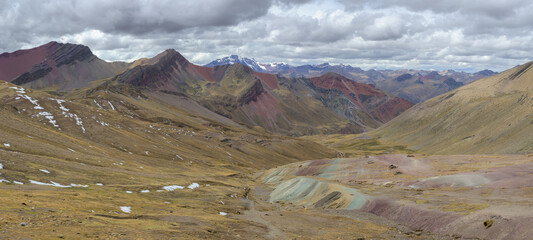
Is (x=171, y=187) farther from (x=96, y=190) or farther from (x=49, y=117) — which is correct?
(x=49, y=117)

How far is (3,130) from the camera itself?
83562mm

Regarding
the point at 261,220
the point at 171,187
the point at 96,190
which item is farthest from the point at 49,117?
the point at 261,220

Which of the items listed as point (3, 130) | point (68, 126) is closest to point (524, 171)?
point (3, 130)

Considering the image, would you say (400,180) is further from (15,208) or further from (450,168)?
(15,208)

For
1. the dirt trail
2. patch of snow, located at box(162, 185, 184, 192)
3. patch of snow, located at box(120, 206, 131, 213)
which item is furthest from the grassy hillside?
the dirt trail

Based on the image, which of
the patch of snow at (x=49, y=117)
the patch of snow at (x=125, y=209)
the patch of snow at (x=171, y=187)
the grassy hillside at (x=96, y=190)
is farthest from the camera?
the patch of snow at (x=49, y=117)

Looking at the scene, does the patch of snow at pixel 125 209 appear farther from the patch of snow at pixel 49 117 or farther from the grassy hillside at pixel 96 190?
the patch of snow at pixel 49 117

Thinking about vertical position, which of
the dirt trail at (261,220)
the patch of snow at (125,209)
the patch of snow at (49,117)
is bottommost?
the dirt trail at (261,220)

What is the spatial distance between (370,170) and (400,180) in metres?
27.5

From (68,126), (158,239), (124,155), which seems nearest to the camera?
→ (158,239)

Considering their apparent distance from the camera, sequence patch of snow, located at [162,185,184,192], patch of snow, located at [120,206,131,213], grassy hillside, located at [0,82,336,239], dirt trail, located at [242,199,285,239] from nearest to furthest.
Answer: grassy hillside, located at [0,82,336,239] → dirt trail, located at [242,199,285,239] → patch of snow, located at [120,206,131,213] → patch of snow, located at [162,185,184,192]

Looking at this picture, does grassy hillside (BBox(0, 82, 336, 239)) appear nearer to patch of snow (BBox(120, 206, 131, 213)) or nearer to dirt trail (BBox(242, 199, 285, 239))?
patch of snow (BBox(120, 206, 131, 213))

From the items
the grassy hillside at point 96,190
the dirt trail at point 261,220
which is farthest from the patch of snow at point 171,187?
the dirt trail at point 261,220

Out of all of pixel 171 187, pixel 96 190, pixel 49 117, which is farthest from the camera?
pixel 49 117
